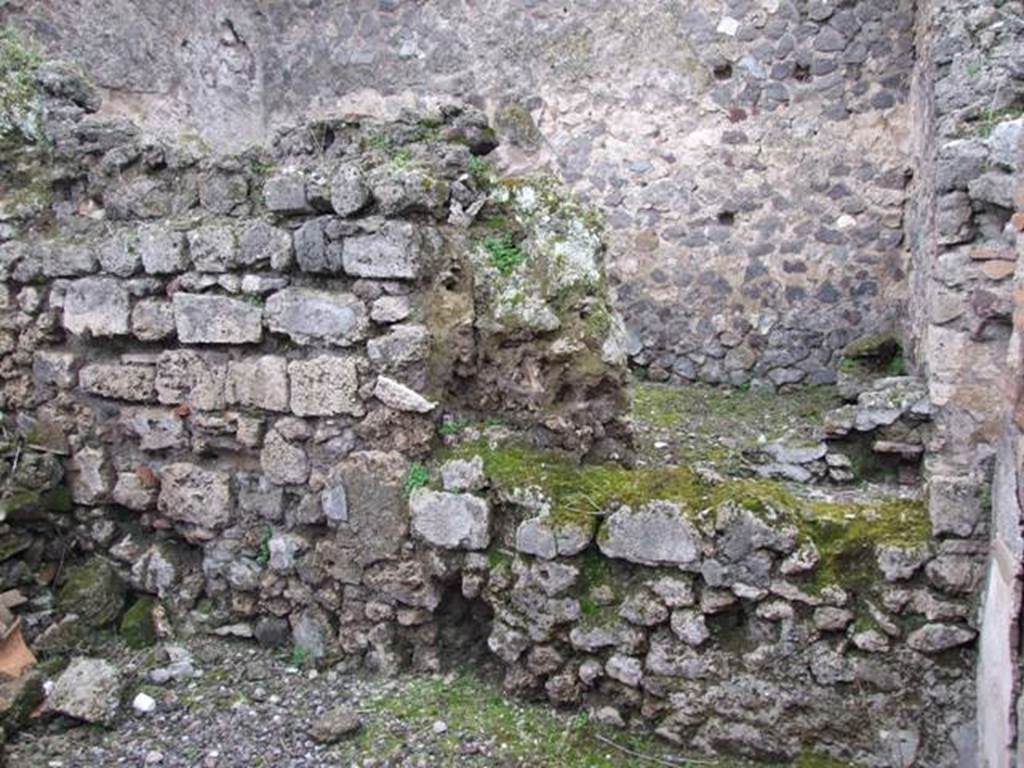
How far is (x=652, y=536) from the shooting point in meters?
3.22

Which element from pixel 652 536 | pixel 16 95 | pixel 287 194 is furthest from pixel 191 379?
pixel 652 536

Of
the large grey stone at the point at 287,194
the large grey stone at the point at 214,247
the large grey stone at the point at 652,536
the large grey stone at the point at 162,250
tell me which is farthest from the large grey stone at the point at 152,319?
the large grey stone at the point at 652,536

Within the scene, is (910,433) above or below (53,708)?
above

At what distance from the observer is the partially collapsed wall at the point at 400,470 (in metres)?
3.08

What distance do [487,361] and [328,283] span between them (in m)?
0.70

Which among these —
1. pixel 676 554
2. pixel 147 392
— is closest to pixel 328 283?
pixel 147 392

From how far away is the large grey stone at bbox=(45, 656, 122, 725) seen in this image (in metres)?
3.47

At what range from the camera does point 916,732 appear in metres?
2.96

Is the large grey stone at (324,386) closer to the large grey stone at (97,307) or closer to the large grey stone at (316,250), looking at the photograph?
the large grey stone at (316,250)

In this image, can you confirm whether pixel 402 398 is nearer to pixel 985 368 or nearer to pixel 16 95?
pixel 985 368

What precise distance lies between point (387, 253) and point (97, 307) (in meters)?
1.44

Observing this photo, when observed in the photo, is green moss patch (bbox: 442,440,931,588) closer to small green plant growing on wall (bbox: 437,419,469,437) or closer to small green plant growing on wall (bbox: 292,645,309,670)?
small green plant growing on wall (bbox: 437,419,469,437)

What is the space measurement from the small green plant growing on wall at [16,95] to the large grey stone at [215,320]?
1.19m

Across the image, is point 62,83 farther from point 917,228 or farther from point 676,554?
point 917,228
